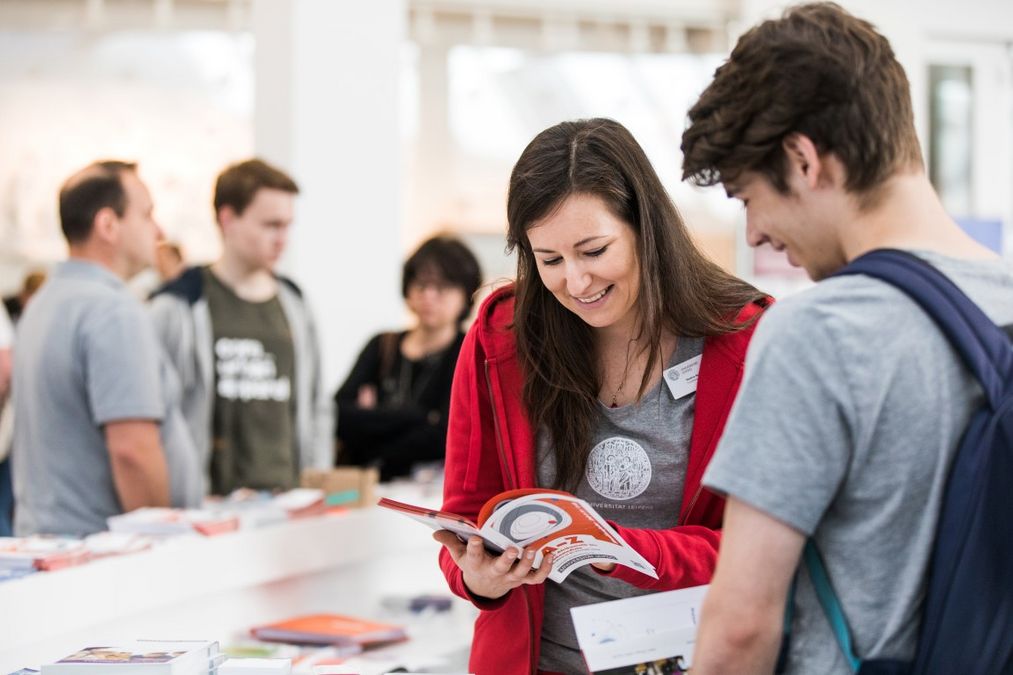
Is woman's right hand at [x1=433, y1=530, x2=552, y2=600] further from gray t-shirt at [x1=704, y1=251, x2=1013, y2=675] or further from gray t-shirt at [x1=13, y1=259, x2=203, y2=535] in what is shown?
gray t-shirt at [x1=13, y1=259, x2=203, y2=535]

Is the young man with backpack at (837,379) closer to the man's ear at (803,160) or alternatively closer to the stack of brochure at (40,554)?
the man's ear at (803,160)

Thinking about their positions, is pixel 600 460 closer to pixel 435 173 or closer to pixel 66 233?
pixel 66 233

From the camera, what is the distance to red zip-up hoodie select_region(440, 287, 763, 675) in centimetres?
198

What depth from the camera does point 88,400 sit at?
3.36 metres

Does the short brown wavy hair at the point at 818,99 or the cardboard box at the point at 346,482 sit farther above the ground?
the short brown wavy hair at the point at 818,99

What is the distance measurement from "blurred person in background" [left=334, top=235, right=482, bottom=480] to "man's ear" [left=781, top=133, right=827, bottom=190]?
3.28 m

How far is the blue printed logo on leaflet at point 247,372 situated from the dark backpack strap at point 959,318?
10.9 ft

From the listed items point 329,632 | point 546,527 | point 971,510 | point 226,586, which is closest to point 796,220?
point 971,510

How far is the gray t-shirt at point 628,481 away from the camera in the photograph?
6.75ft

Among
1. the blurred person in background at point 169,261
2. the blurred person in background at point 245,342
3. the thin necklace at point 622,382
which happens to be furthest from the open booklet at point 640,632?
the blurred person in background at point 169,261

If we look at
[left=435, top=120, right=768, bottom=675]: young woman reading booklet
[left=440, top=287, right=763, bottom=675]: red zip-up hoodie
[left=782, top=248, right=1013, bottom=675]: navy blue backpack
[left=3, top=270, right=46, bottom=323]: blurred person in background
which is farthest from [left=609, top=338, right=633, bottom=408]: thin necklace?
[left=3, top=270, right=46, bottom=323]: blurred person in background

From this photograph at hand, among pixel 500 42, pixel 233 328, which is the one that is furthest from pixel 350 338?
pixel 500 42

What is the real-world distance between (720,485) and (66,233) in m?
2.76

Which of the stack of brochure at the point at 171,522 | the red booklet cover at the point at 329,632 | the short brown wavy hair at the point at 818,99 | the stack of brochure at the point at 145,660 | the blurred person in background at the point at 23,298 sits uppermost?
the short brown wavy hair at the point at 818,99
